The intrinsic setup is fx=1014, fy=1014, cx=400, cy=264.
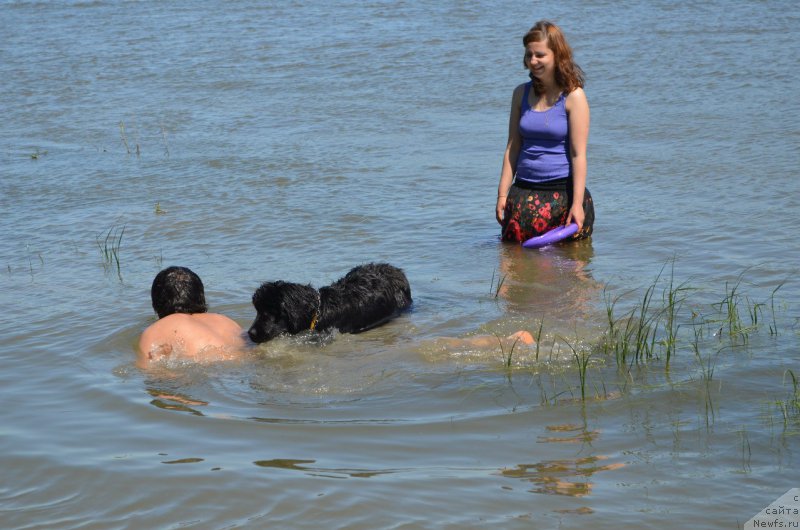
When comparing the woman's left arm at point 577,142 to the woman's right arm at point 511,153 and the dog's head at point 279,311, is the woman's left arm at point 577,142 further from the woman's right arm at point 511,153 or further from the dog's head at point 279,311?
the dog's head at point 279,311

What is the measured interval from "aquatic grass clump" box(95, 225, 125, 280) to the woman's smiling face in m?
3.33

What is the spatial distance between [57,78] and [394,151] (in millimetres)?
6644

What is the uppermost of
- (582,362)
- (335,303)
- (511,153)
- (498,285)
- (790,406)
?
(511,153)

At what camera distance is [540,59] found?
698 cm

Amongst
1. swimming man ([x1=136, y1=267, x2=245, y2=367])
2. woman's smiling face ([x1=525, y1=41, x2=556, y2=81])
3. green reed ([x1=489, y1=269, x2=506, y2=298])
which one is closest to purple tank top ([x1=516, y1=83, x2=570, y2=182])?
woman's smiling face ([x1=525, y1=41, x2=556, y2=81])

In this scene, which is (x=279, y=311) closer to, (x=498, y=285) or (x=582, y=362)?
(x=498, y=285)

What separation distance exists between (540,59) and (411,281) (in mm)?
1776

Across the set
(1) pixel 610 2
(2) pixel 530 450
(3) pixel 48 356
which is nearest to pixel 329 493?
(2) pixel 530 450

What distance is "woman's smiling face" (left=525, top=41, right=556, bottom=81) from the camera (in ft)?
22.8

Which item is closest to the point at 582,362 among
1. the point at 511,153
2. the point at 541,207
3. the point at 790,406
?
the point at 790,406

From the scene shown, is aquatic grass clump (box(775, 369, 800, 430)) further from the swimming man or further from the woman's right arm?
the woman's right arm

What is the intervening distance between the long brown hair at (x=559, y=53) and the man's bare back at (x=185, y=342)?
290 cm

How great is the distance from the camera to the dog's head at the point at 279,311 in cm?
581

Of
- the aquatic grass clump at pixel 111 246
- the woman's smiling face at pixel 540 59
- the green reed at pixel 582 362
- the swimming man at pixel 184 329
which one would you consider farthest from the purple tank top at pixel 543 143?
the aquatic grass clump at pixel 111 246
